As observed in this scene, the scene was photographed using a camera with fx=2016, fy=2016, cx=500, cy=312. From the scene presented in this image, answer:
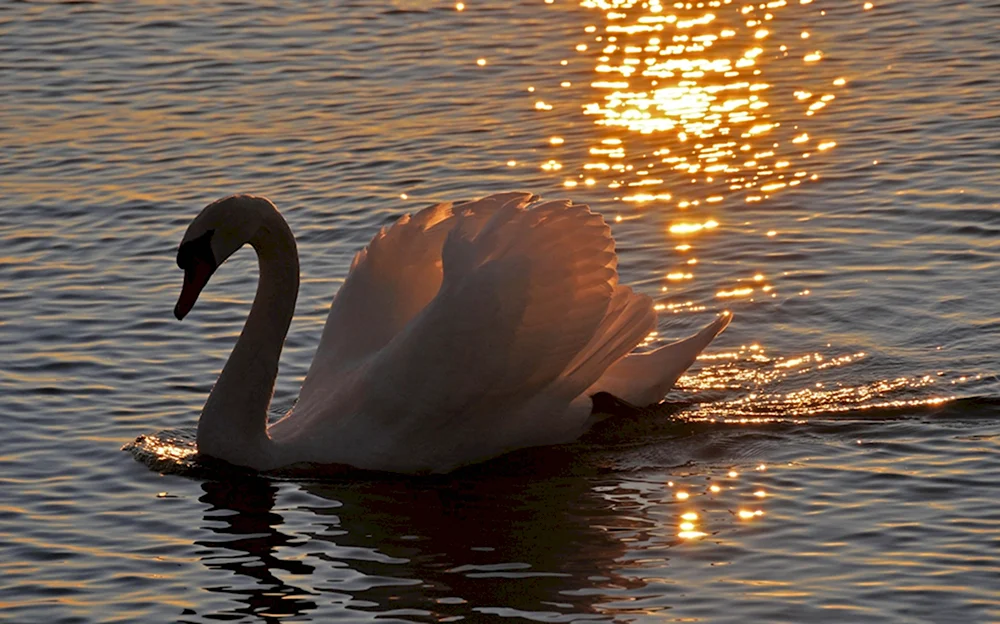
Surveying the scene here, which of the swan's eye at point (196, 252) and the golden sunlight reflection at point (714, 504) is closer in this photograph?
the golden sunlight reflection at point (714, 504)

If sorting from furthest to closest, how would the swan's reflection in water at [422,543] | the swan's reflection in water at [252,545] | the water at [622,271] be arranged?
the water at [622,271]
the swan's reflection in water at [252,545]
the swan's reflection in water at [422,543]

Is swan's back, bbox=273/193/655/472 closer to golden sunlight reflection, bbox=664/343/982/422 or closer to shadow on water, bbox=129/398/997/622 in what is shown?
shadow on water, bbox=129/398/997/622

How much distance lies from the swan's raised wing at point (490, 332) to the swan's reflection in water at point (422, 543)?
311mm

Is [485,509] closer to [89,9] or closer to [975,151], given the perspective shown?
[975,151]

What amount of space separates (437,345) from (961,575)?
305 cm

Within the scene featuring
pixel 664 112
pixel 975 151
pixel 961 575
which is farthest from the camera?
pixel 664 112

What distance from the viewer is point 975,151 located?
16391mm

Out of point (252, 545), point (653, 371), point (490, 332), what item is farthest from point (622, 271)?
point (252, 545)

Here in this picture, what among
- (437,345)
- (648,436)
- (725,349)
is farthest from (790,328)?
(437,345)

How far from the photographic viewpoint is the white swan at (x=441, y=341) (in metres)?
10.9

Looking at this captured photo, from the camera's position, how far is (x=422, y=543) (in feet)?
33.3

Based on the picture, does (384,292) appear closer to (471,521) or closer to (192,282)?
(192,282)

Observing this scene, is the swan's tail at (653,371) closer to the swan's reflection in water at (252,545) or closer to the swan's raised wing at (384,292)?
the swan's raised wing at (384,292)

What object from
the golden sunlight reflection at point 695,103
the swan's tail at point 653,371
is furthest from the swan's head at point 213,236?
the golden sunlight reflection at point 695,103
